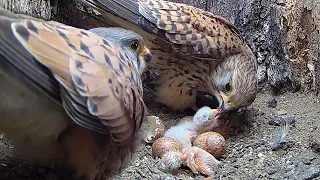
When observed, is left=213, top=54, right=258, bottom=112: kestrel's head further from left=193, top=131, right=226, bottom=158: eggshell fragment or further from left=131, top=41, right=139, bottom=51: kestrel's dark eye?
left=131, top=41, right=139, bottom=51: kestrel's dark eye

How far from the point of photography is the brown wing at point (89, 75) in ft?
6.24

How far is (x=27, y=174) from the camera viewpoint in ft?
8.32

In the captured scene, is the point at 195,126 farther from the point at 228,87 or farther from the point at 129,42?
the point at 129,42

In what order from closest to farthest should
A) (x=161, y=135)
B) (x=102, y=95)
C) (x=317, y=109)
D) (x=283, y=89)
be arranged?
(x=102, y=95)
(x=161, y=135)
(x=317, y=109)
(x=283, y=89)

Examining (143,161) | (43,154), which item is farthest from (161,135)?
(43,154)

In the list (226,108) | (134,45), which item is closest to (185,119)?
(226,108)

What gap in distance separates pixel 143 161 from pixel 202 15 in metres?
1.11

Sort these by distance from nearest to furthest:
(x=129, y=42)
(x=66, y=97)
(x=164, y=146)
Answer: (x=66, y=97)
(x=129, y=42)
(x=164, y=146)

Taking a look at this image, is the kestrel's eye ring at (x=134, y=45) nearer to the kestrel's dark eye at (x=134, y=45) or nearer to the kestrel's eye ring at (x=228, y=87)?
the kestrel's dark eye at (x=134, y=45)

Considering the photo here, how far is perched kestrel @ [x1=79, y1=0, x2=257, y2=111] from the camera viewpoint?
140 inches

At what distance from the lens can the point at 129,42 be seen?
2.98 m

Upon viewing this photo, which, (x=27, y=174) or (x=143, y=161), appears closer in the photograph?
(x=27, y=174)

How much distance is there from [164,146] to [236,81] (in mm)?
786

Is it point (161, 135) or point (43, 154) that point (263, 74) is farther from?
point (43, 154)
